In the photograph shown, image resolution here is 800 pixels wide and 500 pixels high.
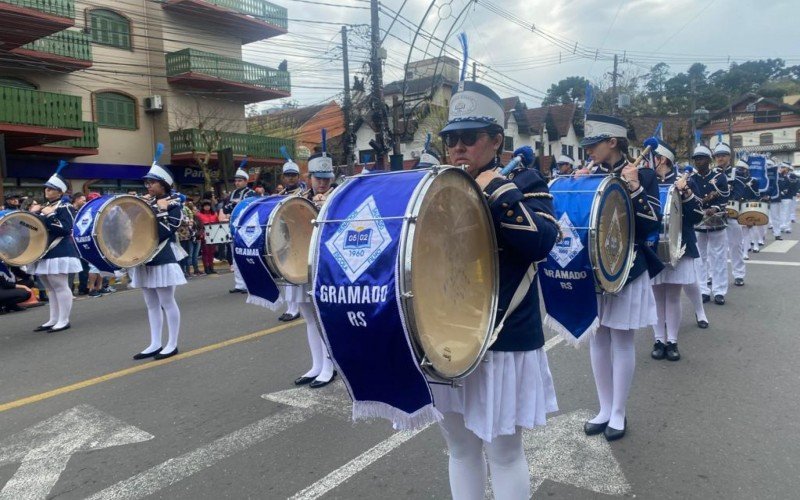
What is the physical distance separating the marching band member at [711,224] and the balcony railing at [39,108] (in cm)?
1789

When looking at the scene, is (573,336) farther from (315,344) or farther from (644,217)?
(315,344)

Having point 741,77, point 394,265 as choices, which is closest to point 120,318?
point 394,265

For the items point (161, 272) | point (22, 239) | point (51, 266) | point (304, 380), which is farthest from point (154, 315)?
point (22, 239)

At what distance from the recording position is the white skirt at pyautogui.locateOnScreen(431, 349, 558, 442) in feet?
7.72

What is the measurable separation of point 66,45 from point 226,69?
618 cm

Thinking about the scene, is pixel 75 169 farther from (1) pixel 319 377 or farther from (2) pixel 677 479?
(2) pixel 677 479

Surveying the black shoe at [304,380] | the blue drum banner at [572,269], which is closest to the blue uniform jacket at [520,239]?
the blue drum banner at [572,269]

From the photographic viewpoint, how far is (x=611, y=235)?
3.73 metres

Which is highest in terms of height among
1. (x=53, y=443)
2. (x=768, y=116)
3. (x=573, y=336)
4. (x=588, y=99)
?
(x=768, y=116)

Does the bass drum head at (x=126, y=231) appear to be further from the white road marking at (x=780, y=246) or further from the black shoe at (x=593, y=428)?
the white road marking at (x=780, y=246)

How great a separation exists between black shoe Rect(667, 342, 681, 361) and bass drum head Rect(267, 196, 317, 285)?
11.7 feet

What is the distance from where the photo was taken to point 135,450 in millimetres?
4035

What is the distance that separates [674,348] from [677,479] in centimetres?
261

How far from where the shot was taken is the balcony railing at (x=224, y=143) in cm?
2298
